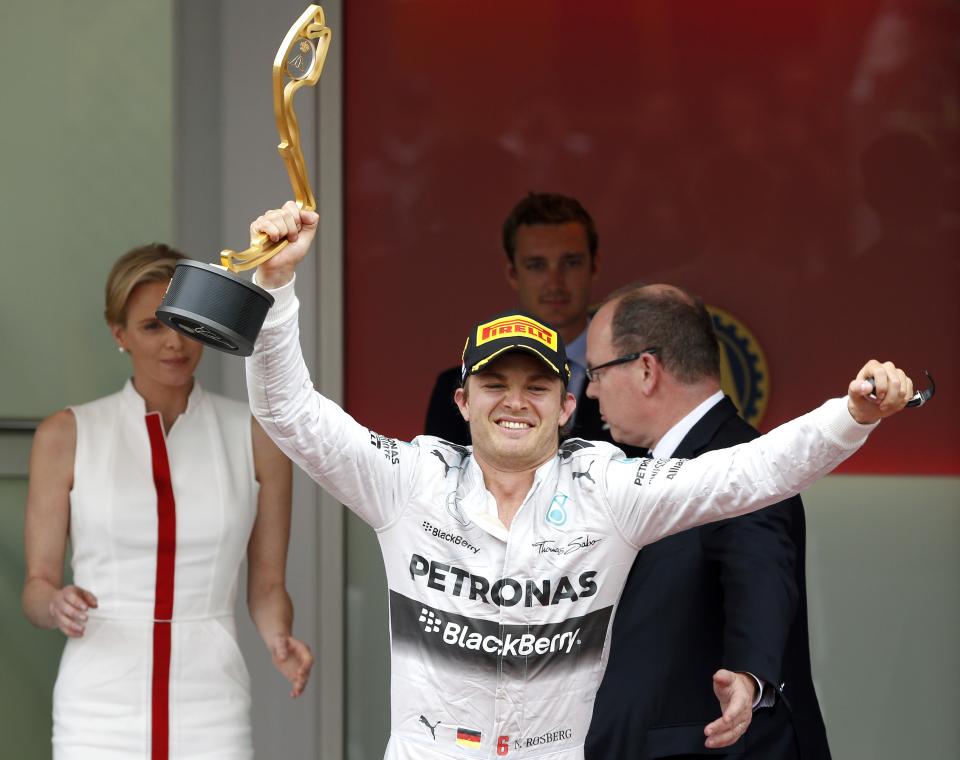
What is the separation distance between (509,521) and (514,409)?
194mm

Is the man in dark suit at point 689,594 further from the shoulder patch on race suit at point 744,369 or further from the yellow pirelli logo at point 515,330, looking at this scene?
the shoulder patch on race suit at point 744,369

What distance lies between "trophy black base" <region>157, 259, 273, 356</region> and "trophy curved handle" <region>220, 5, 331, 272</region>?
50 millimetres

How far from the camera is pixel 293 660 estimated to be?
10.6 ft

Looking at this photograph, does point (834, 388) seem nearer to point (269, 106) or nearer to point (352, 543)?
point (352, 543)

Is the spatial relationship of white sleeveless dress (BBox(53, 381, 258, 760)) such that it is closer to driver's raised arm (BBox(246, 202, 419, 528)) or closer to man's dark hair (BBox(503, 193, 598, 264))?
driver's raised arm (BBox(246, 202, 419, 528))

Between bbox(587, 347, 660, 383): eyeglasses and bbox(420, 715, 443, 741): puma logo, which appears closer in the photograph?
bbox(420, 715, 443, 741): puma logo

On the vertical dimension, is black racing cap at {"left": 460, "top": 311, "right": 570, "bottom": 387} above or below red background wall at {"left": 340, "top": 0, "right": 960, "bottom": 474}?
below

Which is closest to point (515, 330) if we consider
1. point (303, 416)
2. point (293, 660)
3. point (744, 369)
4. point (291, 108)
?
point (303, 416)

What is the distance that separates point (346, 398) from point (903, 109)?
2.02 m

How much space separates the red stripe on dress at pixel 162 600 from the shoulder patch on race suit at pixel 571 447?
1095mm

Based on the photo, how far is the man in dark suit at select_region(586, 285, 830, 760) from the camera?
9.25ft

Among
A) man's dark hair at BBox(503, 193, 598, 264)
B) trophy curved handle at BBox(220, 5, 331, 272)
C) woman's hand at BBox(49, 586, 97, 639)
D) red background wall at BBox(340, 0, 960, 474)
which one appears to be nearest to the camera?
trophy curved handle at BBox(220, 5, 331, 272)

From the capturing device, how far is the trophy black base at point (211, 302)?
213cm

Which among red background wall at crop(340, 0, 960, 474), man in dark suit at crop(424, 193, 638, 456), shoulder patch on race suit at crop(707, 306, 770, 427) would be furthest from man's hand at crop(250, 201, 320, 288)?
shoulder patch on race suit at crop(707, 306, 770, 427)
